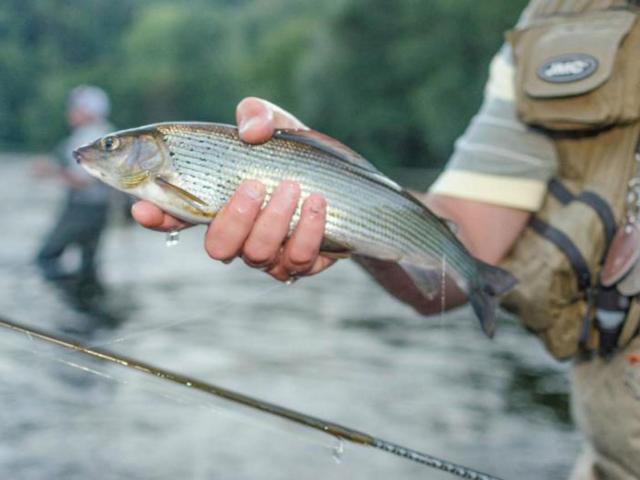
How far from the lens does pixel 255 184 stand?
6.03ft

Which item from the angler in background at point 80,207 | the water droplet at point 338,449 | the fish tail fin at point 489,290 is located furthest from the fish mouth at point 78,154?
the angler in background at point 80,207

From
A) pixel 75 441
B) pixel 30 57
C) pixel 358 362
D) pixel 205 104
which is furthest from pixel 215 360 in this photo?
pixel 205 104

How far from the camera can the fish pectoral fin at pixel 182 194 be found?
5.97 ft

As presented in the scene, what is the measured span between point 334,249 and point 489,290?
383 mm

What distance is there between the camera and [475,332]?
8.66m

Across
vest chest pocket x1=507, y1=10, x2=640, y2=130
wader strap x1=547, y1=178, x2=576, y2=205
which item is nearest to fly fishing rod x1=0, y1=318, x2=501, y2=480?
wader strap x1=547, y1=178, x2=576, y2=205

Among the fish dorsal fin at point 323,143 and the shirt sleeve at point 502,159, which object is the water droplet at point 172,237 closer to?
the fish dorsal fin at point 323,143

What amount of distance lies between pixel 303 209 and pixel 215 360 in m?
5.30

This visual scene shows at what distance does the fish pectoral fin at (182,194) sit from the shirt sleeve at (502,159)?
0.83 m

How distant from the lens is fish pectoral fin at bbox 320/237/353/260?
196 centimetres

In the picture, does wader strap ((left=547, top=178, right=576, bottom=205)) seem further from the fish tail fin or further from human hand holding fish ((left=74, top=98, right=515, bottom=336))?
human hand holding fish ((left=74, top=98, right=515, bottom=336))

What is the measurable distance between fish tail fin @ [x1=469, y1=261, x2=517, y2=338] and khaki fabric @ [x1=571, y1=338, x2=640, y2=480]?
0.97 feet

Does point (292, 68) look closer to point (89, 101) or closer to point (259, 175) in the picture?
point (89, 101)

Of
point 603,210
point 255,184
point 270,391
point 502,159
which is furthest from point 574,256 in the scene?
point 270,391
